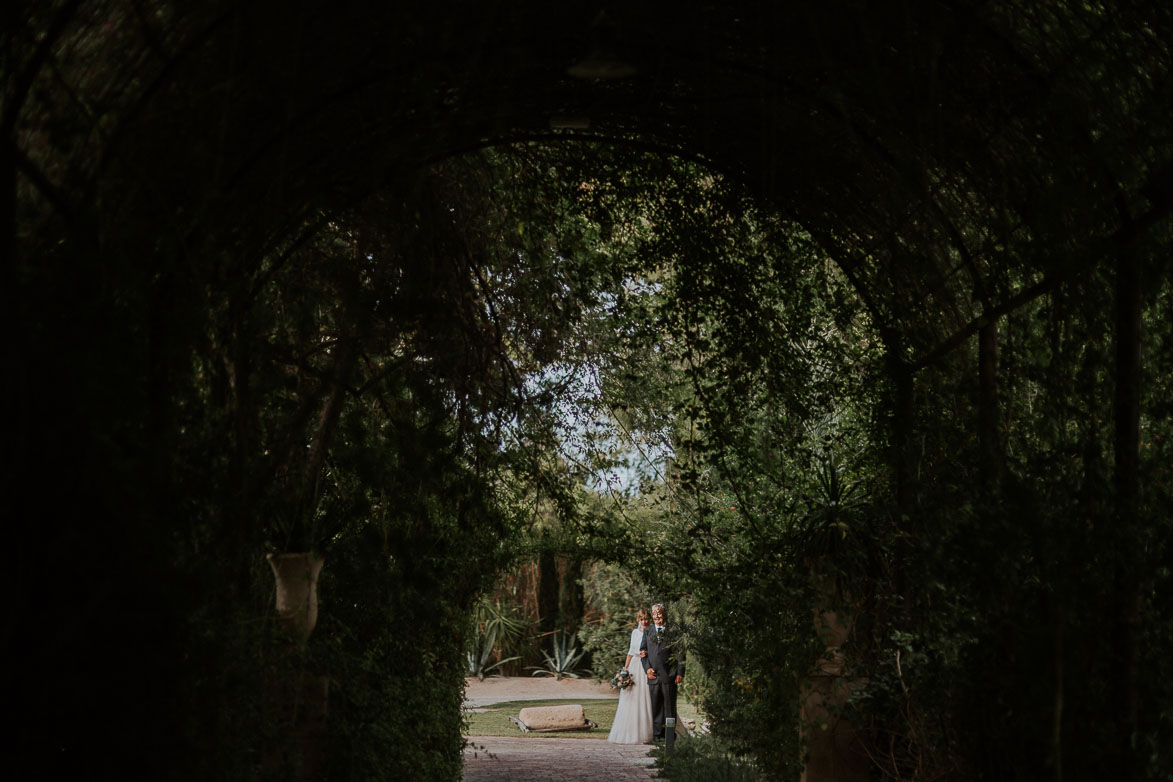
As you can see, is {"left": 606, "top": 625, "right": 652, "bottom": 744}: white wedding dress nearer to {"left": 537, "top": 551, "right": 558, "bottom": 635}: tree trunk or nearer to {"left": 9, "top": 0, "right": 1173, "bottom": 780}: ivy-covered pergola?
{"left": 9, "top": 0, "right": 1173, "bottom": 780}: ivy-covered pergola

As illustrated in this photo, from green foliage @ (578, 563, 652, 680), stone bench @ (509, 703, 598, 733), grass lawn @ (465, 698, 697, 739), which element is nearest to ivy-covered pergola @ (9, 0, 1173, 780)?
grass lawn @ (465, 698, 697, 739)

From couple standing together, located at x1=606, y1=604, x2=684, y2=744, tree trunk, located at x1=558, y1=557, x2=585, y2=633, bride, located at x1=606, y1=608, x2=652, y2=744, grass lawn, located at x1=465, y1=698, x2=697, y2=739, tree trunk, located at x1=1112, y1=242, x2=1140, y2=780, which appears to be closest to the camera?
tree trunk, located at x1=1112, y1=242, x2=1140, y2=780

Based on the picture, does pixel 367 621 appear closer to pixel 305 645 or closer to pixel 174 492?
pixel 305 645

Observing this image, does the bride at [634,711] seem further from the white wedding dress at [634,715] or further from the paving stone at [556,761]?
the paving stone at [556,761]

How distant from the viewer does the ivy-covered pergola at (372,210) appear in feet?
10.4

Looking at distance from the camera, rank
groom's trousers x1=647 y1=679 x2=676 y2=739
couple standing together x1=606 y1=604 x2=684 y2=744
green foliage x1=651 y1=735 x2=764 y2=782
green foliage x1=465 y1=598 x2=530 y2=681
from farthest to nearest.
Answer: green foliage x1=465 y1=598 x2=530 y2=681 < couple standing together x1=606 y1=604 x2=684 y2=744 < groom's trousers x1=647 y1=679 x2=676 y2=739 < green foliage x1=651 y1=735 x2=764 y2=782

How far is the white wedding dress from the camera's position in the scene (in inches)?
561

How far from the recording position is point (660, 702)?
14883 millimetres

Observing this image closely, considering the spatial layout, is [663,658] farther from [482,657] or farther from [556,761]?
[482,657]

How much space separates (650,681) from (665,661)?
1.00 meters

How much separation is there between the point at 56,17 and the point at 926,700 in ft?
14.3

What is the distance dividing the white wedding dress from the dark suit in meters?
0.13

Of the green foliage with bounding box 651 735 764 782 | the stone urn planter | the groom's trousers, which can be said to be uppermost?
the stone urn planter

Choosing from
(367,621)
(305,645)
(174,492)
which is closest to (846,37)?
(174,492)
